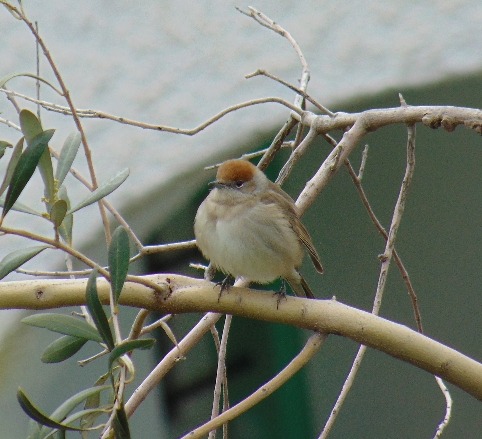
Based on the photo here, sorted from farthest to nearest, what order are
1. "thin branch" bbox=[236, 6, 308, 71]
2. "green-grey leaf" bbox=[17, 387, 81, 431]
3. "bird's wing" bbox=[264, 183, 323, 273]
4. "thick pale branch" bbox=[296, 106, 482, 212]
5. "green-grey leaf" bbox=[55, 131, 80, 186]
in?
"bird's wing" bbox=[264, 183, 323, 273]
"thin branch" bbox=[236, 6, 308, 71]
"thick pale branch" bbox=[296, 106, 482, 212]
"green-grey leaf" bbox=[55, 131, 80, 186]
"green-grey leaf" bbox=[17, 387, 81, 431]

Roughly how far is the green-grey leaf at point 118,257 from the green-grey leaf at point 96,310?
0.06m

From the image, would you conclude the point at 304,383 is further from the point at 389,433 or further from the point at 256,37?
the point at 256,37

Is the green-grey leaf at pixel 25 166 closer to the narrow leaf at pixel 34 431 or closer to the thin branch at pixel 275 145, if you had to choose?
the narrow leaf at pixel 34 431

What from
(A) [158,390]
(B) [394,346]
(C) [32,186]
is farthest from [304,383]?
(B) [394,346]

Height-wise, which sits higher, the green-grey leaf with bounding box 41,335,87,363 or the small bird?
the green-grey leaf with bounding box 41,335,87,363

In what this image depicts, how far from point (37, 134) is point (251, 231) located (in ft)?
4.30

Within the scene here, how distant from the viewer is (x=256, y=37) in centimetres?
444

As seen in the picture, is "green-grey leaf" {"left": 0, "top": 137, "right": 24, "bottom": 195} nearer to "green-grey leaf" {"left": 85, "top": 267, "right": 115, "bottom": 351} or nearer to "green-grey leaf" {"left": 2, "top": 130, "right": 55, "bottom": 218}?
"green-grey leaf" {"left": 2, "top": 130, "right": 55, "bottom": 218}

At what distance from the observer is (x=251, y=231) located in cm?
268

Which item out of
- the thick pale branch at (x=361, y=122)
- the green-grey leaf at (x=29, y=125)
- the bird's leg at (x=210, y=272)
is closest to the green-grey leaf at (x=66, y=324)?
the green-grey leaf at (x=29, y=125)

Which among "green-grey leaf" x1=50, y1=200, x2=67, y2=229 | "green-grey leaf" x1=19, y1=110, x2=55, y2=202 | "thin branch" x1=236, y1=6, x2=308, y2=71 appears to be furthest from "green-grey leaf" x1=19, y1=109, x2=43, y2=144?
"thin branch" x1=236, y1=6, x2=308, y2=71

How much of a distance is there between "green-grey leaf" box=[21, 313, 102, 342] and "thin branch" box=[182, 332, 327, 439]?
1.12 ft

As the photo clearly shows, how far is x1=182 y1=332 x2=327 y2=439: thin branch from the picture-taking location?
5.42 ft

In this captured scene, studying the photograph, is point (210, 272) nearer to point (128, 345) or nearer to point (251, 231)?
point (251, 231)
